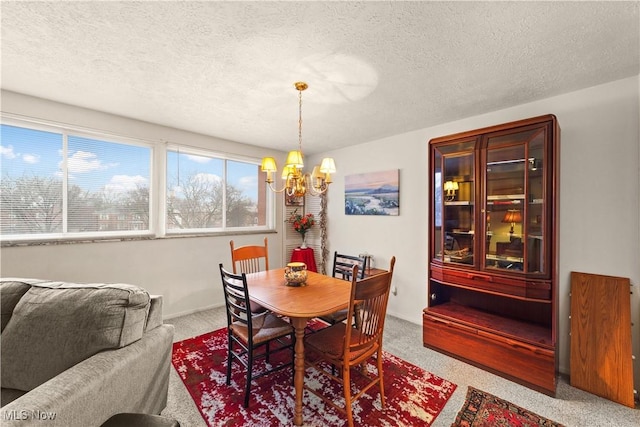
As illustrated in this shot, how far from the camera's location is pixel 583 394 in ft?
6.84

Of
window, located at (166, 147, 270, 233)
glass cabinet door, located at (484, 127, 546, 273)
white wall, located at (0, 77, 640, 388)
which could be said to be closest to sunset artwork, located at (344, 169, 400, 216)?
white wall, located at (0, 77, 640, 388)

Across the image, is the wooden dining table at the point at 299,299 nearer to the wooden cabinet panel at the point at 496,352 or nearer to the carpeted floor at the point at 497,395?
the carpeted floor at the point at 497,395

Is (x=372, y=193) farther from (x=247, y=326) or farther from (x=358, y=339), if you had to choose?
(x=247, y=326)

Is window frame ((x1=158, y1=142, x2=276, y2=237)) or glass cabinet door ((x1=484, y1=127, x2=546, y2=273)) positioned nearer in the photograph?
glass cabinet door ((x1=484, y1=127, x2=546, y2=273))

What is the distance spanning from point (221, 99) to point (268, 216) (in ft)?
7.88

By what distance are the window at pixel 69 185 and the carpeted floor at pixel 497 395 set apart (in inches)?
77.7

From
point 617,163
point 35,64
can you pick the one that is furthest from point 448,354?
point 35,64

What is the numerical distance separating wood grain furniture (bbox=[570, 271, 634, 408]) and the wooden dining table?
6.40 feet

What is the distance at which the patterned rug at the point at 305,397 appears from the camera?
5.90 feet

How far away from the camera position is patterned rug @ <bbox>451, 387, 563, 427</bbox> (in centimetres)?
177

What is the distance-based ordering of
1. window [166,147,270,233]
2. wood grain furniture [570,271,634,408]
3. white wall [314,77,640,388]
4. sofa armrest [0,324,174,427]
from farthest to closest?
window [166,147,270,233] → white wall [314,77,640,388] → wood grain furniture [570,271,634,408] → sofa armrest [0,324,174,427]

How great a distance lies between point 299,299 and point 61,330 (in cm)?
134

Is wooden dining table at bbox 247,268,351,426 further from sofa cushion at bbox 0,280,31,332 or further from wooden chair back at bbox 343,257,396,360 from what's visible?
sofa cushion at bbox 0,280,31,332

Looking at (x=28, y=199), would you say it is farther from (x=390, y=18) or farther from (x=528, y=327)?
(x=528, y=327)
